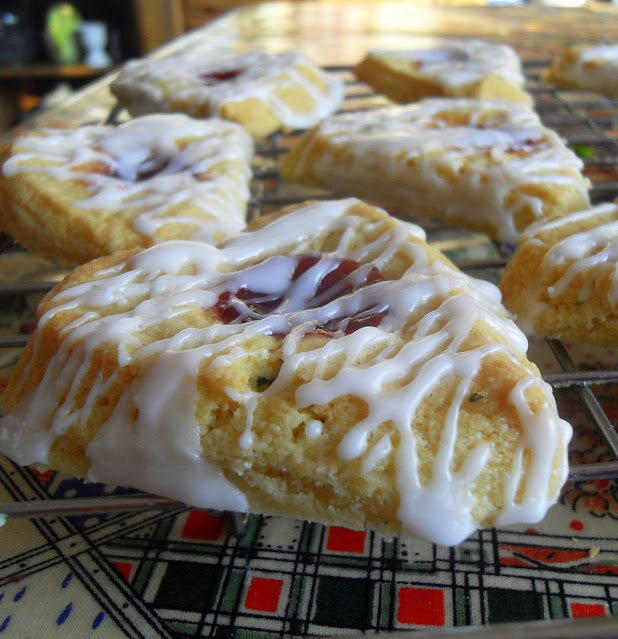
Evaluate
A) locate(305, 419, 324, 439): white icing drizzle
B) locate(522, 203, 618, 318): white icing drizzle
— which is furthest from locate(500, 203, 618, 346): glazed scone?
locate(305, 419, 324, 439): white icing drizzle

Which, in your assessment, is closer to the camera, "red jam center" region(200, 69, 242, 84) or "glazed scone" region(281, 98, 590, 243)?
"glazed scone" region(281, 98, 590, 243)

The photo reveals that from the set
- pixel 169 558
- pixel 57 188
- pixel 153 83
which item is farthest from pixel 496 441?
pixel 153 83

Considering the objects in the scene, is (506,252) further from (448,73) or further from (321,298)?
(448,73)

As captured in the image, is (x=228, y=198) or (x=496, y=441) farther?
(x=228, y=198)

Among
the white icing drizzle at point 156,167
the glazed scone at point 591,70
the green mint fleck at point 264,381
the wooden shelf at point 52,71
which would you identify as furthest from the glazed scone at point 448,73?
the wooden shelf at point 52,71

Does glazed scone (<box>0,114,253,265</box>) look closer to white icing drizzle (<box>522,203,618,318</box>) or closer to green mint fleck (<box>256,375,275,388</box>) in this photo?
green mint fleck (<box>256,375,275,388</box>)

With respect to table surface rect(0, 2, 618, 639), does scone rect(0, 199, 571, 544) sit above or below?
above

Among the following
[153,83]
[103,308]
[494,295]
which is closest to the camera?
[103,308]

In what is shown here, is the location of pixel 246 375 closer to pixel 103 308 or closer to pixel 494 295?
pixel 103 308
